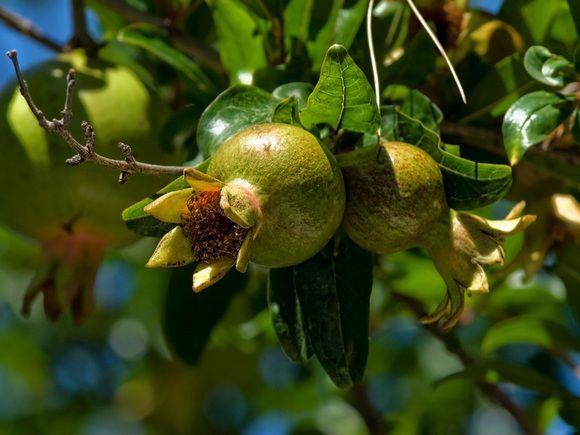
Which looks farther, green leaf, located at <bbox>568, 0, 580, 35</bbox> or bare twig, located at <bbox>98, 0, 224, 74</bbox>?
bare twig, located at <bbox>98, 0, 224, 74</bbox>

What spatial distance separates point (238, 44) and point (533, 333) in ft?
2.98

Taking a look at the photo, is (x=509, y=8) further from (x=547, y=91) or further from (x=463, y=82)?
(x=547, y=91)

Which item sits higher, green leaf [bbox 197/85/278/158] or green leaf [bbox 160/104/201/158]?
green leaf [bbox 197/85/278/158]

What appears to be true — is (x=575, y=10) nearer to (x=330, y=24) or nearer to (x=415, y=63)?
(x=415, y=63)

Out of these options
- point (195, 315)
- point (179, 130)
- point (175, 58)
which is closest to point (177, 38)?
point (175, 58)

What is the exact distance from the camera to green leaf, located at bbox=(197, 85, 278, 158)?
50.9 inches

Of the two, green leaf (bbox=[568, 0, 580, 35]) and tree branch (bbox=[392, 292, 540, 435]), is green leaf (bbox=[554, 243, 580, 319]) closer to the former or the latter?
tree branch (bbox=[392, 292, 540, 435])

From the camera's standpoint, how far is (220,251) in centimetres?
116

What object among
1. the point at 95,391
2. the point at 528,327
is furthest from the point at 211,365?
the point at 528,327

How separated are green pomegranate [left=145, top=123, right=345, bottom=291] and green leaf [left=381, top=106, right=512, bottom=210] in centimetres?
17

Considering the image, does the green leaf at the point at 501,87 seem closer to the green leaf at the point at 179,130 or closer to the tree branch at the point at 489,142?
the tree branch at the point at 489,142

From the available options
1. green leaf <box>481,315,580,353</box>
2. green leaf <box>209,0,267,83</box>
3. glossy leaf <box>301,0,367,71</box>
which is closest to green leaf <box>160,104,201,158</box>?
green leaf <box>209,0,267,83</box>

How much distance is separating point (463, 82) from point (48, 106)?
2.29 feet

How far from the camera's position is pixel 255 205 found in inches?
43.0
